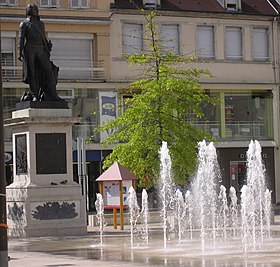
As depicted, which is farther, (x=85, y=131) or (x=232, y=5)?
(x=232, y=5)

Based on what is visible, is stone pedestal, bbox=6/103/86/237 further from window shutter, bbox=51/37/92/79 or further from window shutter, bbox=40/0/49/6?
window shutter, bbox=40/0/49/6

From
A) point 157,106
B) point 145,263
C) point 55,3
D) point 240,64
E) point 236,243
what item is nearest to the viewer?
point 145,263

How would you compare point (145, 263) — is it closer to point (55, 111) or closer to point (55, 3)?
point (55, 111)

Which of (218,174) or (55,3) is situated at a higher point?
(55,3)

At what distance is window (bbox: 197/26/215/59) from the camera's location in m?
45.9

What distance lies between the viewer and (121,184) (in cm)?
2678

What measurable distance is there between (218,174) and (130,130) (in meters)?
12.8

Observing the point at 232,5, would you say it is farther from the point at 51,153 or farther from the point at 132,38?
the point at 51,153

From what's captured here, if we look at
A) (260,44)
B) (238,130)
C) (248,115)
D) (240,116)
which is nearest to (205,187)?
(238,130)

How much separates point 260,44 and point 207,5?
3477 mm

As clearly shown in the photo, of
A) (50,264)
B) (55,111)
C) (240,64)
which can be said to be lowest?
(50,264)

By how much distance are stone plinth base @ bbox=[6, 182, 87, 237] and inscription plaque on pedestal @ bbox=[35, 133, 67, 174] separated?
44 cm

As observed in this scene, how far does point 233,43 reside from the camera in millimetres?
46750

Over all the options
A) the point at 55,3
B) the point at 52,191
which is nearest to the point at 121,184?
the point at 52,191
